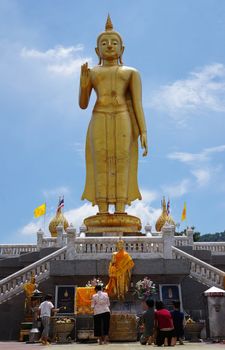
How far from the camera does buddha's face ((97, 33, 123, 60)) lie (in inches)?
896

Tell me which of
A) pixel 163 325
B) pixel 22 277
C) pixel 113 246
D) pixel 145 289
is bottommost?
pixel 163 325

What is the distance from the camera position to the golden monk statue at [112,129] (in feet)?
71.8

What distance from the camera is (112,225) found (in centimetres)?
2053

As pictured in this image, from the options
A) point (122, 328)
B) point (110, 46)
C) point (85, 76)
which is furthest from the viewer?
point (110, 46)

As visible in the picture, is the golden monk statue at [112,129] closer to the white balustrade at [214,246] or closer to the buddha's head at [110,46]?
the buddha's head at [110,46]

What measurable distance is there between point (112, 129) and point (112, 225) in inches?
165

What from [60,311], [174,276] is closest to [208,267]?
[174,276]

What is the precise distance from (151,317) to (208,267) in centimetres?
698

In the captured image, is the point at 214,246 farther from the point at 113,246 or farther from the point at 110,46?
the point at 110,46

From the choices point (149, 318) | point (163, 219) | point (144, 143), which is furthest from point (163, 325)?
point (163, 219)

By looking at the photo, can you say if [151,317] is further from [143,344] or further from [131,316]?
[131,316]

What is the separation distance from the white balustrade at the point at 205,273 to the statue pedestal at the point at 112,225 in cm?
466

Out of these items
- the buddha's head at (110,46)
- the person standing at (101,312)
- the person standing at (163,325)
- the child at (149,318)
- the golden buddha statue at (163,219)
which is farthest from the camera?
the golden buddha statue at (163,219)

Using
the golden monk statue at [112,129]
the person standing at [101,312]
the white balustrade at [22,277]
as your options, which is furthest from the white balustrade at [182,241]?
the person standing at [101,312]
